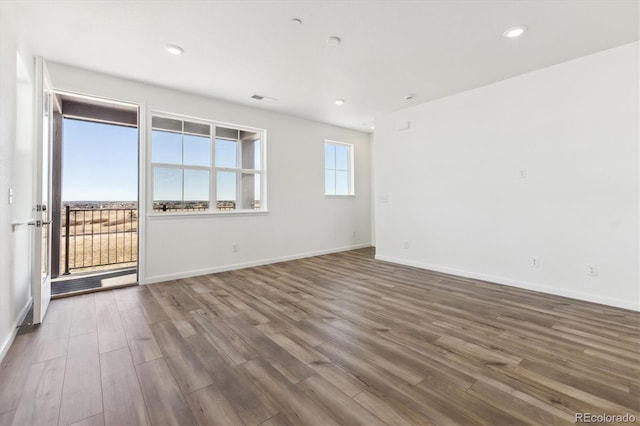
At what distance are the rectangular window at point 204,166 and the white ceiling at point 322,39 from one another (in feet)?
2.28

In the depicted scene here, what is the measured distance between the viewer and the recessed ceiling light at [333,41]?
2677 mm

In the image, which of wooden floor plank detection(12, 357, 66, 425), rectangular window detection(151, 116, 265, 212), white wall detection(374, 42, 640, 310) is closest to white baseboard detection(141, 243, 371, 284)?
rectangular window detection(151, 116, 265, 212)

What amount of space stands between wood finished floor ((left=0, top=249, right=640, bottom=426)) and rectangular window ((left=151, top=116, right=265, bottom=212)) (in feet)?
5.17

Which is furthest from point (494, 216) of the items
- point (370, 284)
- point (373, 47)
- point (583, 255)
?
point (373, 47)

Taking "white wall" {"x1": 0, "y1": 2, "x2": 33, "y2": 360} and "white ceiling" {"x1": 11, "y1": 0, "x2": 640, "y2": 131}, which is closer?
"white wall" {"x1": 0, "y1": 2, "x2": 33, "y2": 360}

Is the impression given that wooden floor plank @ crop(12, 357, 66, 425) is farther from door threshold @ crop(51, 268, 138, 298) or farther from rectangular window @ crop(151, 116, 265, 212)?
rectangular window @ crop(151, 116, 265, 212)

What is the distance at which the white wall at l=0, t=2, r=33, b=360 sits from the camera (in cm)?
198

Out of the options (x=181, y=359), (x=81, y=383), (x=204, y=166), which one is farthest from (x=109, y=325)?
(x=204, y=166)

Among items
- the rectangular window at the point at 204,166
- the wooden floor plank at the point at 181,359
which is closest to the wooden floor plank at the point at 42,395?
the wooden floor plank at the point at 181,359

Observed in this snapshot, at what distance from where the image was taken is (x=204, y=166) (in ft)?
14.4

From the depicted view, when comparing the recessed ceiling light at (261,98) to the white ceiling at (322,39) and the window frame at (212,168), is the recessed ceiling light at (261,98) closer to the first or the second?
the white ceiling at (322,39)

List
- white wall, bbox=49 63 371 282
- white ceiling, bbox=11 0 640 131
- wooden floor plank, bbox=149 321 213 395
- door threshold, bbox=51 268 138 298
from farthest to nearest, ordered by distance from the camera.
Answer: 1. white wall, bbox=49 63 371 282
2. door threshold, bbox=51 268 138 298
3. white ceiling, bbox=11 0 640 131
4. wooden floor plank, bbox=149 321 213 395
